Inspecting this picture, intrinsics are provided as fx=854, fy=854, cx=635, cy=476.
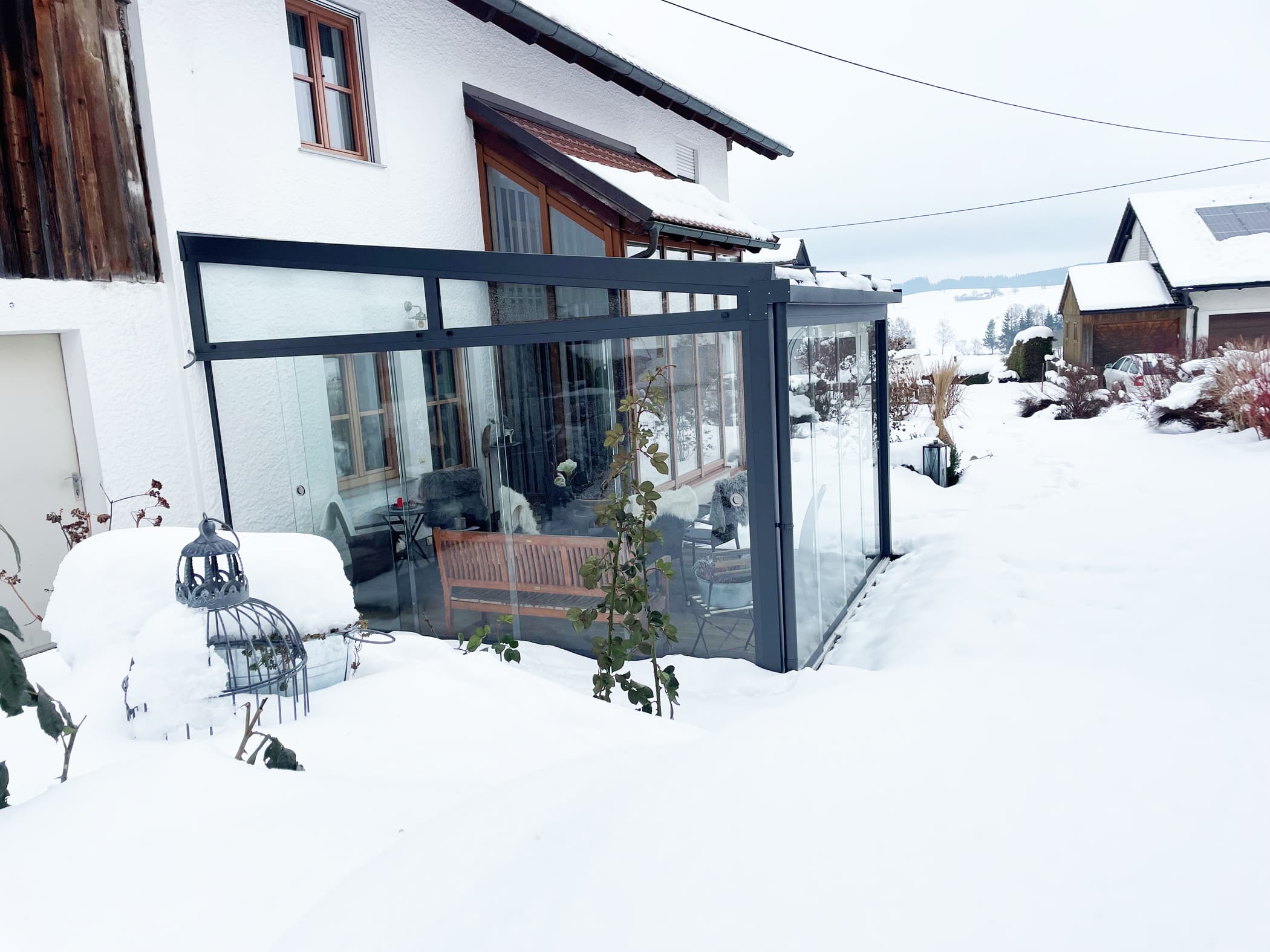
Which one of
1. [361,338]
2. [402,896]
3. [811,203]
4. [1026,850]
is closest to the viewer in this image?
[402,896]

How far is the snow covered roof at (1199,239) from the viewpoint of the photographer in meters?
22.4

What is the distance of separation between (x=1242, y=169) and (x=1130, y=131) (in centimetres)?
673

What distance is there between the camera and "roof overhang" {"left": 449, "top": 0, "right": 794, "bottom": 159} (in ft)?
25.5

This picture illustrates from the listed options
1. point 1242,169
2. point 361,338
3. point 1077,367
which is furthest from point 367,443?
point 1242,169

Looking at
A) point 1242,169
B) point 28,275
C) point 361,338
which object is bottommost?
point 361,338

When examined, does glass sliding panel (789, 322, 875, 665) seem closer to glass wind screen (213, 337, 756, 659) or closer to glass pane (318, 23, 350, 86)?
glass wind screen (213, 337, 756, 659)

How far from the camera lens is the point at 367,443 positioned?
212 inches

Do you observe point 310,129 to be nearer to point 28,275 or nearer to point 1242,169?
point 28,275

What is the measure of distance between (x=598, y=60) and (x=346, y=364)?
5354mm

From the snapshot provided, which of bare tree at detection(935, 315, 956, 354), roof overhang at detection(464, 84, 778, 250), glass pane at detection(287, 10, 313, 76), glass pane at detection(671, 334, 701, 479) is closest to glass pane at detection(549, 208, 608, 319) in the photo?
roof overhang at detection(464, 84, 778, 250)

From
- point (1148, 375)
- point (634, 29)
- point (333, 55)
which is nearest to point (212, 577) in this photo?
point (333, 55)

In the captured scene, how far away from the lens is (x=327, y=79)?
21.8 feet

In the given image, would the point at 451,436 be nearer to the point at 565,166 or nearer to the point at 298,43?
the point at 565,166

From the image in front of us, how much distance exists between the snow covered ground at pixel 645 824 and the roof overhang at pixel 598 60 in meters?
6.44
